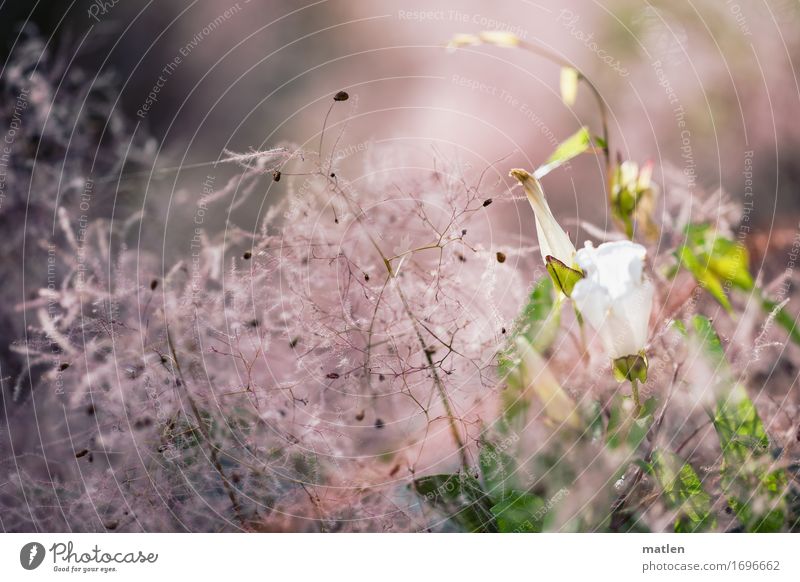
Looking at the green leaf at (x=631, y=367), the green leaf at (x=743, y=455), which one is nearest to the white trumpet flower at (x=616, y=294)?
the green leaf at (x=631, y=367)

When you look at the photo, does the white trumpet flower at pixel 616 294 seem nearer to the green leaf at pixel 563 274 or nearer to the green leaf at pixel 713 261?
the green leaf at pixel 563 274

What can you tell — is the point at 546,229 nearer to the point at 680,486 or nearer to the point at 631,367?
the point at 631,367

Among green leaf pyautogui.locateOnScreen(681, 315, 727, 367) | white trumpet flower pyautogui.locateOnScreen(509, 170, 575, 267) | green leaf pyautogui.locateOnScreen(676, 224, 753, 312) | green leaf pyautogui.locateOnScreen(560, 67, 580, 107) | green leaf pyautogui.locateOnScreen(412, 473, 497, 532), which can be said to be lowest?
green leaf pyautogui.locateOnScreen(412, 473, 497, 532)

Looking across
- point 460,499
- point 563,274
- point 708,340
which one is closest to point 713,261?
point 708,340

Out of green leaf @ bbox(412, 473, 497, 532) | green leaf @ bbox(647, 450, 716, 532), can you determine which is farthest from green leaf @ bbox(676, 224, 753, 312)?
green leaf @ bbox(412, 473, 497, 532)

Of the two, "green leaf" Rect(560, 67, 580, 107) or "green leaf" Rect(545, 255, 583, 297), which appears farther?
"green leaf" Rect(560, 67, 580, 107)

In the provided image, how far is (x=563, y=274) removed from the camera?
41 cm

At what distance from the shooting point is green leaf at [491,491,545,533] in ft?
1.52

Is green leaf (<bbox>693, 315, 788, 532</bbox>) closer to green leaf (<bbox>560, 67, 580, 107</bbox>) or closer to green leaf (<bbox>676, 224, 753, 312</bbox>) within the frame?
green leaf (<bbox>676, 224, 753, 312</bbox>)

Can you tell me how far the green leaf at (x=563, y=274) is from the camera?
41 centimetres

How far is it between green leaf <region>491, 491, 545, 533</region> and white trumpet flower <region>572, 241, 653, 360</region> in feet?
0.43

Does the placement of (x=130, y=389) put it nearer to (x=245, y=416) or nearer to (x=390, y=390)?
(x=245, y=416)

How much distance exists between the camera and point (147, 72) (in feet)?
2.04
